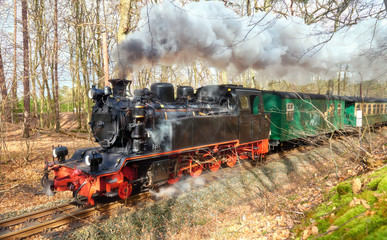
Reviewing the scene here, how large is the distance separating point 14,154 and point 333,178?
39.7 feet

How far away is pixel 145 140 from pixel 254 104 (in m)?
5.14

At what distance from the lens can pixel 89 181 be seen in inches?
195

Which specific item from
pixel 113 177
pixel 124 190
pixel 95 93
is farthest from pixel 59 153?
pixel 124 190

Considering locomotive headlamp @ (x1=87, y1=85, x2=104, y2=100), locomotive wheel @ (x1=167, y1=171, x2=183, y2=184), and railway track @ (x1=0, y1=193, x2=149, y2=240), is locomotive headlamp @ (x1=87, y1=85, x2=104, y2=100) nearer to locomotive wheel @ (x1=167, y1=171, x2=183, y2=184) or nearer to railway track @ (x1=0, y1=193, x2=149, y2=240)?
railway track @ (x1=0, y1=193, x2=149, y2=240)

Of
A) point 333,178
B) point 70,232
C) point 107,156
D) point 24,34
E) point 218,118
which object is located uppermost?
point 24,34

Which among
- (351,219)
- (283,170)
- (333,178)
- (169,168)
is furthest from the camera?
(283,170)

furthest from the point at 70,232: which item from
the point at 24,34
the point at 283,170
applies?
the point at 24,34

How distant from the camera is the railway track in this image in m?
4.46

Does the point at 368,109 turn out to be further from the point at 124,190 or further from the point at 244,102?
the point at 124,190

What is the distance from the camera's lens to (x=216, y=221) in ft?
15.0

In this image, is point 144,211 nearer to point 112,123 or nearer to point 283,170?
point 112,123

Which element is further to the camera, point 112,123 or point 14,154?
point 14,154

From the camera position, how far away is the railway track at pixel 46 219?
14.6 feet

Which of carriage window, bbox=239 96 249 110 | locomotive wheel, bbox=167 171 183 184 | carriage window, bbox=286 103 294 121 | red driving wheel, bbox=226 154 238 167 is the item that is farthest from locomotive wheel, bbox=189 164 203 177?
carriage window, bbox=286 103 294 121
